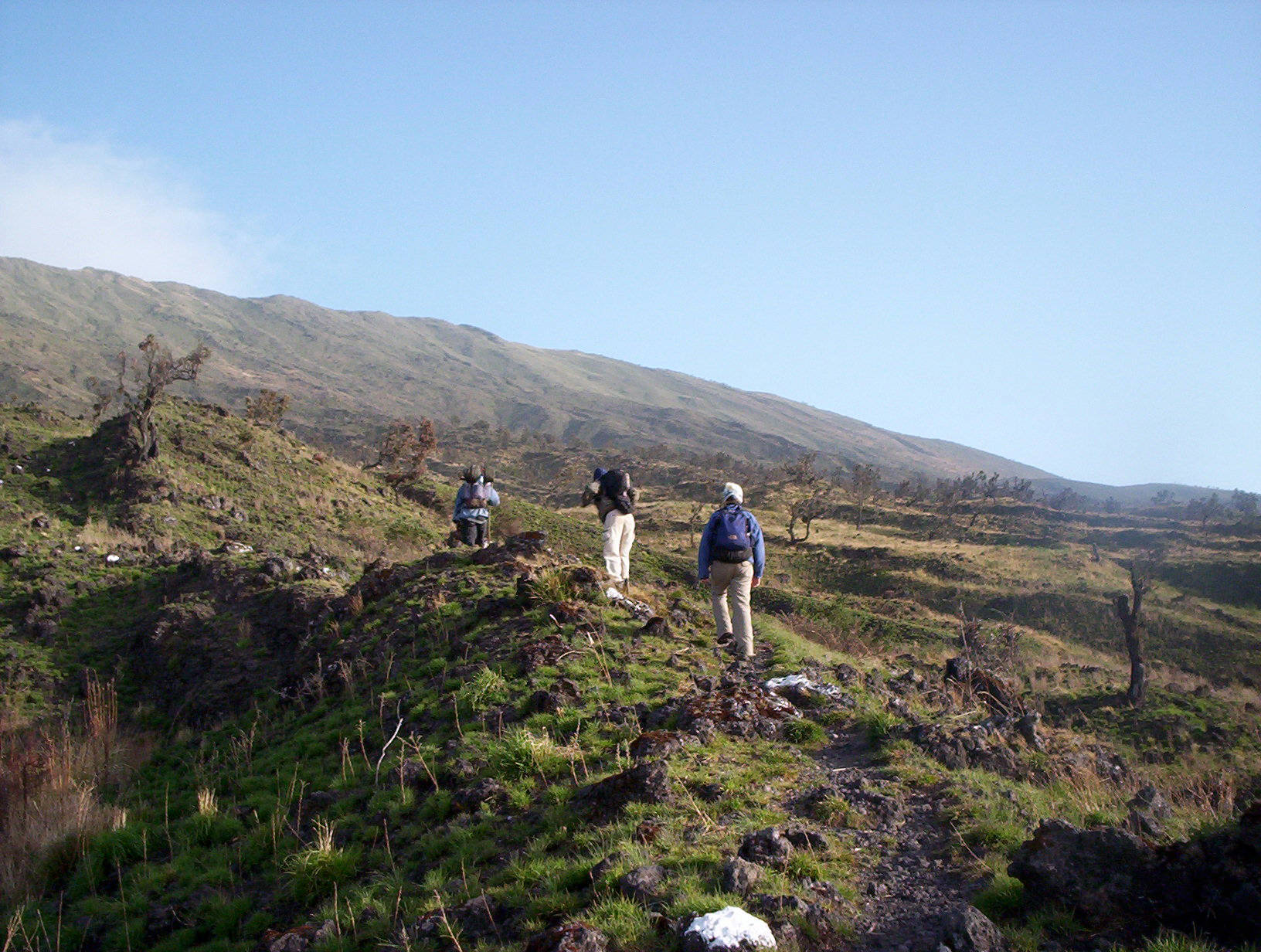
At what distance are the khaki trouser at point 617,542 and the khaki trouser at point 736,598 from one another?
225cm

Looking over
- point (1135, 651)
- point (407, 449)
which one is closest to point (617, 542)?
point (1135, 651)

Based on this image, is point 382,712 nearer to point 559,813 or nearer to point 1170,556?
point 559,813

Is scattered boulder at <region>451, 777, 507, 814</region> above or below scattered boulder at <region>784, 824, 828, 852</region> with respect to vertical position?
below

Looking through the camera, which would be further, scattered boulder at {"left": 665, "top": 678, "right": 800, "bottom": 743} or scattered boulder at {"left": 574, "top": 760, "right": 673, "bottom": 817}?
scattered boulder at {"left": 665, "top": 678, "right": 800, "bottom": 743}

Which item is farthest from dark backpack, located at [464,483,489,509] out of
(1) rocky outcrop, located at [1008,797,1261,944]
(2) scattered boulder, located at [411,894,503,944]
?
(1) rocky outcrop, located at [1008,797,1261,944]

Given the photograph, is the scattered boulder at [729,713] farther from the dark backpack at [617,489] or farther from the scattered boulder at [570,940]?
the dark backpack at [617,489]

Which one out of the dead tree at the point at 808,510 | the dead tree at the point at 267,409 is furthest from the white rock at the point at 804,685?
Answer: the dead tree at the point at 267,409

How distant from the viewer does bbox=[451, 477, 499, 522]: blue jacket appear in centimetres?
1527

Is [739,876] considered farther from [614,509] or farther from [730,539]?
[614,509]

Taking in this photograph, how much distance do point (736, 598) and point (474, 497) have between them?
24.2 feet

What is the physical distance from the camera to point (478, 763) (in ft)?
21.2

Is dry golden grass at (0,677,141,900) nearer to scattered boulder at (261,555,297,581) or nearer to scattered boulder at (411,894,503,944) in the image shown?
scattered boulder at (261,555,297,581)

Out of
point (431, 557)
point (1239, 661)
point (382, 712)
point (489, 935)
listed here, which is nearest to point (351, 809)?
point (382, 712)

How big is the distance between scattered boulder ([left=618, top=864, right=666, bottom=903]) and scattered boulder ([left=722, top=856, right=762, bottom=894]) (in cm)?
35
